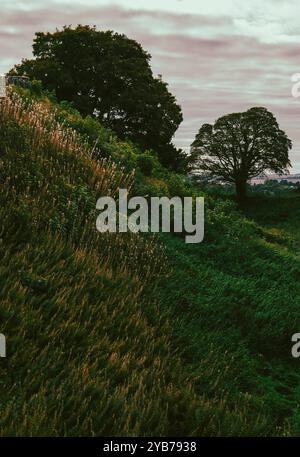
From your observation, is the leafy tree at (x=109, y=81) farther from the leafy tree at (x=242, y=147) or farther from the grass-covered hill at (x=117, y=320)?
the grass-covered hill at (x=117, y=320)

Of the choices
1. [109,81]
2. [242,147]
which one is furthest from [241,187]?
[109,81]

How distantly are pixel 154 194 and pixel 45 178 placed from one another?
396 centimetres

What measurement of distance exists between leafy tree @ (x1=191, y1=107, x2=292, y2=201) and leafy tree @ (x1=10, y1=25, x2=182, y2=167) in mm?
14356

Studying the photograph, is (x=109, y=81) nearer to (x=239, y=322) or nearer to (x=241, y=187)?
(x=241, y=187)

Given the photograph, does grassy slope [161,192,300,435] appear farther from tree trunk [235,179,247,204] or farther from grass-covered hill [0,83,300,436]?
tree trunk [235,179,247,204]

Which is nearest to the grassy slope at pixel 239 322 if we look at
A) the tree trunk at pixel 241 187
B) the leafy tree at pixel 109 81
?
the leafy tree at pixel 109 81

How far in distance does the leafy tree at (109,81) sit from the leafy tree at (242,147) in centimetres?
1436

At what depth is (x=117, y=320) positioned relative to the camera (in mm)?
6566

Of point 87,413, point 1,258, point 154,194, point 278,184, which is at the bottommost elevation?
point 87,413

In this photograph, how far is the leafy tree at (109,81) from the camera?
1232 inches

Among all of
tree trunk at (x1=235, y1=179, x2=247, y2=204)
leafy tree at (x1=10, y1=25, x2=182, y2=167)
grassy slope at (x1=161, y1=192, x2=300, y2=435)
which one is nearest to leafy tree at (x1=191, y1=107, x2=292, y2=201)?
tree trunk at (x1=235, y1=179, x2=247, y2=204)
